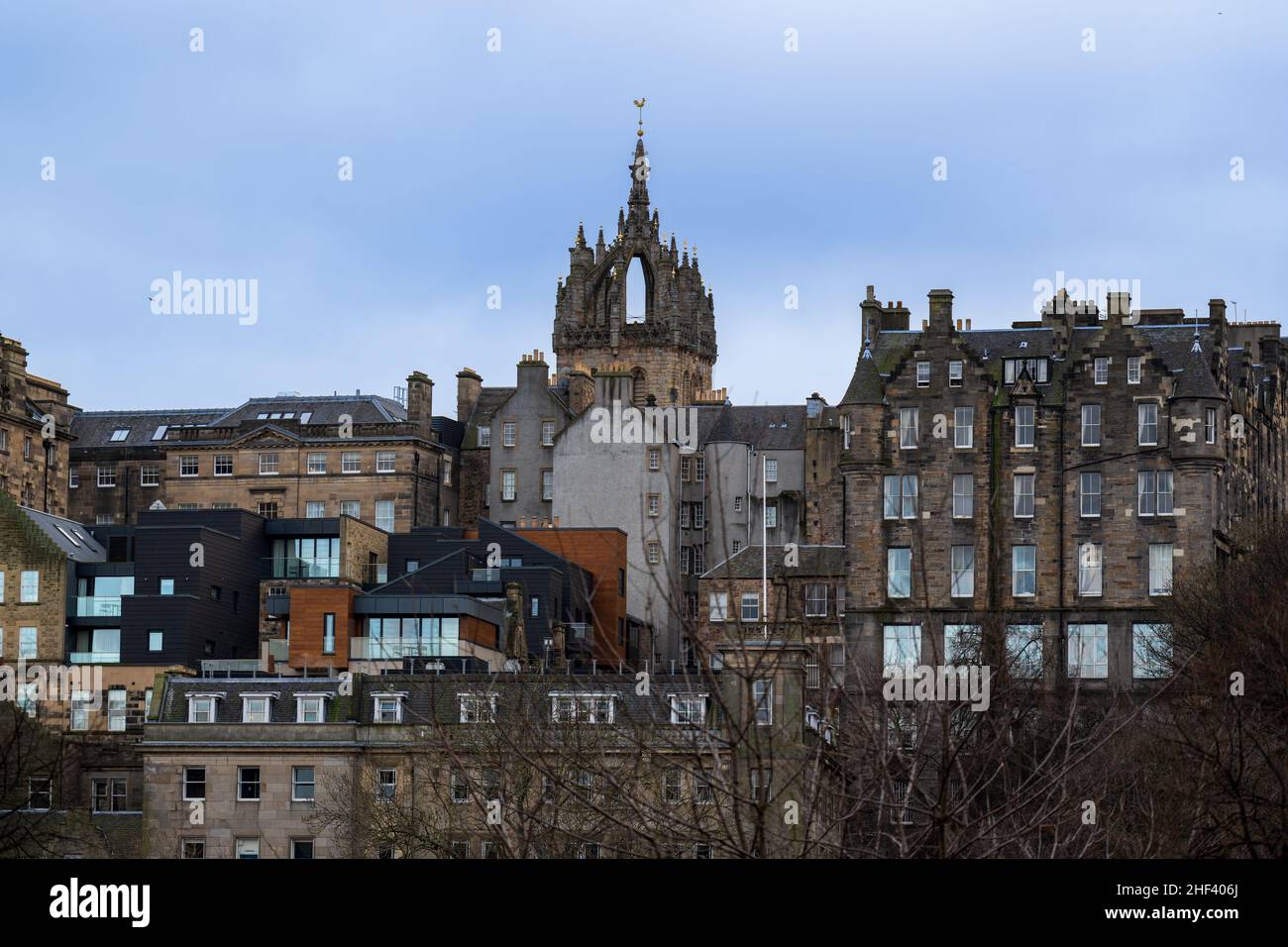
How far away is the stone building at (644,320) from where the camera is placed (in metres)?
190

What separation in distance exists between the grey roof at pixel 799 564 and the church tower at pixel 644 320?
2479 inches

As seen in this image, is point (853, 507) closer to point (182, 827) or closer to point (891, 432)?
point (891, 432)

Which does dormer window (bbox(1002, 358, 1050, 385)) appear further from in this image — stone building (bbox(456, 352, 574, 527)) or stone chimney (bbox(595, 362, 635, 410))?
stone chimney (bbox(595, 362, 635, 410))

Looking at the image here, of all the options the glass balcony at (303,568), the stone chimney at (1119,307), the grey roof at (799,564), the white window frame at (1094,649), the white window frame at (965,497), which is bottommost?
the white window frame at (1094,649)

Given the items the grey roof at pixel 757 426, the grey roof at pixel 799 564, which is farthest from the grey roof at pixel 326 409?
the grey roof at pixel 799 564

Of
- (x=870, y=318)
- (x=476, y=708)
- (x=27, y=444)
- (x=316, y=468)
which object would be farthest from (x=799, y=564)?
(x=27, y=444)

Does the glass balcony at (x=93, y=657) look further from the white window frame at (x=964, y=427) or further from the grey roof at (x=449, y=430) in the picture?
the white window frame at (x=964, y=427)

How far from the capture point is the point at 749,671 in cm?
2088

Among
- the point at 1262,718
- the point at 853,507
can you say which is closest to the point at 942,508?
the point at 853,507

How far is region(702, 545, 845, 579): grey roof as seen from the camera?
383 feet

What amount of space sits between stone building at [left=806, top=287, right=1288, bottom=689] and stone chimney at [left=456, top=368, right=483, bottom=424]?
60.7 metres

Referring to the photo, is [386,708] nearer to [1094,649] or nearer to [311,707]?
[311,707]

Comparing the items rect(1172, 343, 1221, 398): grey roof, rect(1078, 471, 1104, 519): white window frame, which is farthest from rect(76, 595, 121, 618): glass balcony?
rect(1172, 343, 1221, 398): grey roof
